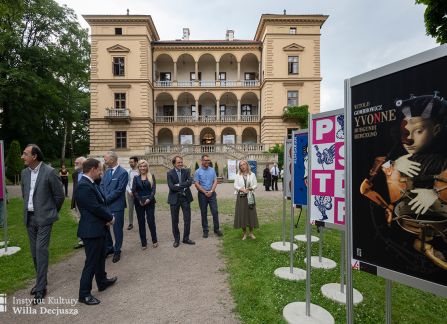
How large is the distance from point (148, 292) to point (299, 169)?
11.3ft

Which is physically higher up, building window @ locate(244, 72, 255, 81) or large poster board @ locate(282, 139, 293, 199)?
building window @ locate(244, 72, 255, 81)

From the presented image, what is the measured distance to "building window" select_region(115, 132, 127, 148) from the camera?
3008 centimetres

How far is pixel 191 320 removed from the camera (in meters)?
3.45

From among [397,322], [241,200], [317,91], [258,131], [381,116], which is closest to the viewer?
[381,116]

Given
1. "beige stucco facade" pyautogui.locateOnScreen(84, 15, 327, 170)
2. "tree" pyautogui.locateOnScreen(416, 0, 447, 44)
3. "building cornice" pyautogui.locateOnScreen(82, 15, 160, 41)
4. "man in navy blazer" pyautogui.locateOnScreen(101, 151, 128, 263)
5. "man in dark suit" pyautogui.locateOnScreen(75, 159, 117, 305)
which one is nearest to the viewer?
"man in dark suit" pyautogui.locateOnScreen(75, 159, 117, 305)

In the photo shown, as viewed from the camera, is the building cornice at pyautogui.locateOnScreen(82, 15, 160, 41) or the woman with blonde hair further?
the building cornice at pyautogui.locateOnScreen(82, 15, 160, 41)

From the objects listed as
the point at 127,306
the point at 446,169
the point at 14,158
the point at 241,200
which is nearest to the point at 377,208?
the point at 446,169

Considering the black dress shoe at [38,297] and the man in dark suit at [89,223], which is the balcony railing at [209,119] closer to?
the man in dark suit at [89,223]

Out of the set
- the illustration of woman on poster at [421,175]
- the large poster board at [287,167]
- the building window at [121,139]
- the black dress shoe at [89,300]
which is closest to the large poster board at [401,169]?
the illustration of woman on poster at [421,175]

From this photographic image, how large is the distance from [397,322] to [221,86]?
32537 millimetres

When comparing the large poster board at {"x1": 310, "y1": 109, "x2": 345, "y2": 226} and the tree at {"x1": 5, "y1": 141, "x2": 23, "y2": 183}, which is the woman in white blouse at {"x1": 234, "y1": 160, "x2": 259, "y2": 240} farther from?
the tree at {"x1": 5, "y1": 141, "x2": 23, "y2": 183}

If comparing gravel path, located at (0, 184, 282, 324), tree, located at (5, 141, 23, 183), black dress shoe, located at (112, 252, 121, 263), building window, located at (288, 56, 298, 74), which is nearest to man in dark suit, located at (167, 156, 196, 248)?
gravel path, located at (0, 184, 282, 324)

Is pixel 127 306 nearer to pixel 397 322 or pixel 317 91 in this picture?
pixel 397 322

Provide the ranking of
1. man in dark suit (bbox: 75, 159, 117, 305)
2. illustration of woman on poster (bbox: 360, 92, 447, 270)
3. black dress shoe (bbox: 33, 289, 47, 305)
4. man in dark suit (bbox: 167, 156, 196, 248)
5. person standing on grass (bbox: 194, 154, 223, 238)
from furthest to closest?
person standing on grass (bbox: 194, 154, 223, 238) → man in dark suit (bbox: 167, 156, 196, 248) → black dress shoe (bbox: 33, 289, 47, 305) → man in dark suit (bbox: 75, 159, 117, 305) → illustration of woman on poster (bbox: 360, 92, 447, 270)
